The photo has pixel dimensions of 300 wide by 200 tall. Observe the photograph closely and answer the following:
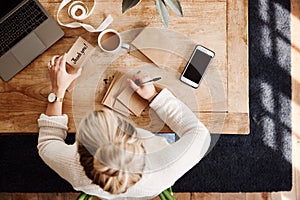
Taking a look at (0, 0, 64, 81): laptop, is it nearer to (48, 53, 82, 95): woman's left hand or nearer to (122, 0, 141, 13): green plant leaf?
(48, 53, 82, 95): woman's left hand

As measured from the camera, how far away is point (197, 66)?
63.6 inches

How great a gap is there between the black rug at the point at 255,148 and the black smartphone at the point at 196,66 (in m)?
0.68

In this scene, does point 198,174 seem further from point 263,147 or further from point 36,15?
point 36,15

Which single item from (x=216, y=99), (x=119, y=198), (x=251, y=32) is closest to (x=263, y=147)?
(x=251, y=32)

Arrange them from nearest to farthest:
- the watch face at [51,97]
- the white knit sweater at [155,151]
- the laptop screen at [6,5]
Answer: the white knit sweater at [155,151], the watch face at [51,97], the laptop screen at [6,5]

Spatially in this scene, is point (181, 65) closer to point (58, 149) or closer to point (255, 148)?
point (58, 149)

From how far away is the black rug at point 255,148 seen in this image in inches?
87.3

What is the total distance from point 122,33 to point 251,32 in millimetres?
839

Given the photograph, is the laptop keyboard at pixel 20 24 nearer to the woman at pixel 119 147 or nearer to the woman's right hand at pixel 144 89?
the woman at pixel 119 147

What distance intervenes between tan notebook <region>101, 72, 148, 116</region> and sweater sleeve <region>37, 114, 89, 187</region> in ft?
0.50

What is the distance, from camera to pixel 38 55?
5.38 feet

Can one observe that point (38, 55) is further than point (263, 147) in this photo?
No

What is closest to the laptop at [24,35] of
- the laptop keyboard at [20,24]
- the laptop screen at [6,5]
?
the laptop keyboard at [20,24]

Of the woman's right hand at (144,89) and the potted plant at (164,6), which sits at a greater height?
the potted plant at (164,6)
